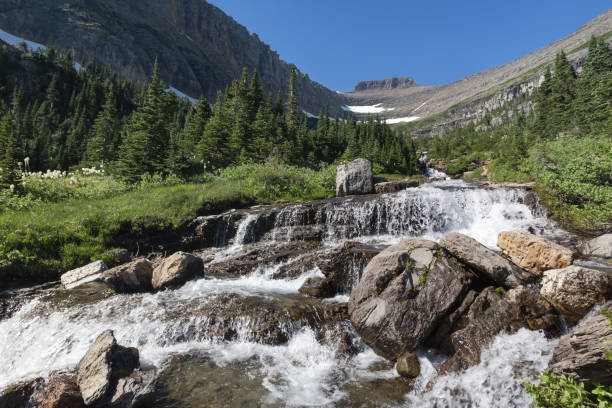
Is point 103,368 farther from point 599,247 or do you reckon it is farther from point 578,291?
point 599,247

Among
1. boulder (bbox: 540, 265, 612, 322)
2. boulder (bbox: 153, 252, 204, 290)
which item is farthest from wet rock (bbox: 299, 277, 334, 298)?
boulder (bbox: 540, 265, 612, 322)

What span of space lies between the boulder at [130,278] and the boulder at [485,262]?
10.8 metres

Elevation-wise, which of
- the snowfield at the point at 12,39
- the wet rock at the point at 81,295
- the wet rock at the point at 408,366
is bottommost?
the wet rock at the point at 408,366

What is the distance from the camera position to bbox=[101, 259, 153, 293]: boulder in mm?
10297

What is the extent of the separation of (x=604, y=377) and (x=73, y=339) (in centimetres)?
1125

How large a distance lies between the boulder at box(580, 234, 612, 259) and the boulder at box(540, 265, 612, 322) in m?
6.07

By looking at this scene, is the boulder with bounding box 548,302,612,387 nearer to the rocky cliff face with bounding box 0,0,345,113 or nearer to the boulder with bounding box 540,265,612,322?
the boulder with bounding box 540,265,612,322

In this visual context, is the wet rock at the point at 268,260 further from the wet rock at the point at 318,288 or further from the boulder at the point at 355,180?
the boulder at the point at 355,180

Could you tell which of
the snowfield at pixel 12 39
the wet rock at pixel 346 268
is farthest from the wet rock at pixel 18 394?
the snowfield at pixel 12 39

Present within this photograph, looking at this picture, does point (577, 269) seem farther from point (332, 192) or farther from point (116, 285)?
point (332, 192)

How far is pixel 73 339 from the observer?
7.46 meters

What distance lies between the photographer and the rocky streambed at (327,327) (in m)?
5.80

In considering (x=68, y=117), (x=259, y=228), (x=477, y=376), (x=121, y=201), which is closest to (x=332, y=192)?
(x=259, y=228)

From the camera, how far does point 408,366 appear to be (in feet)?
20.9
